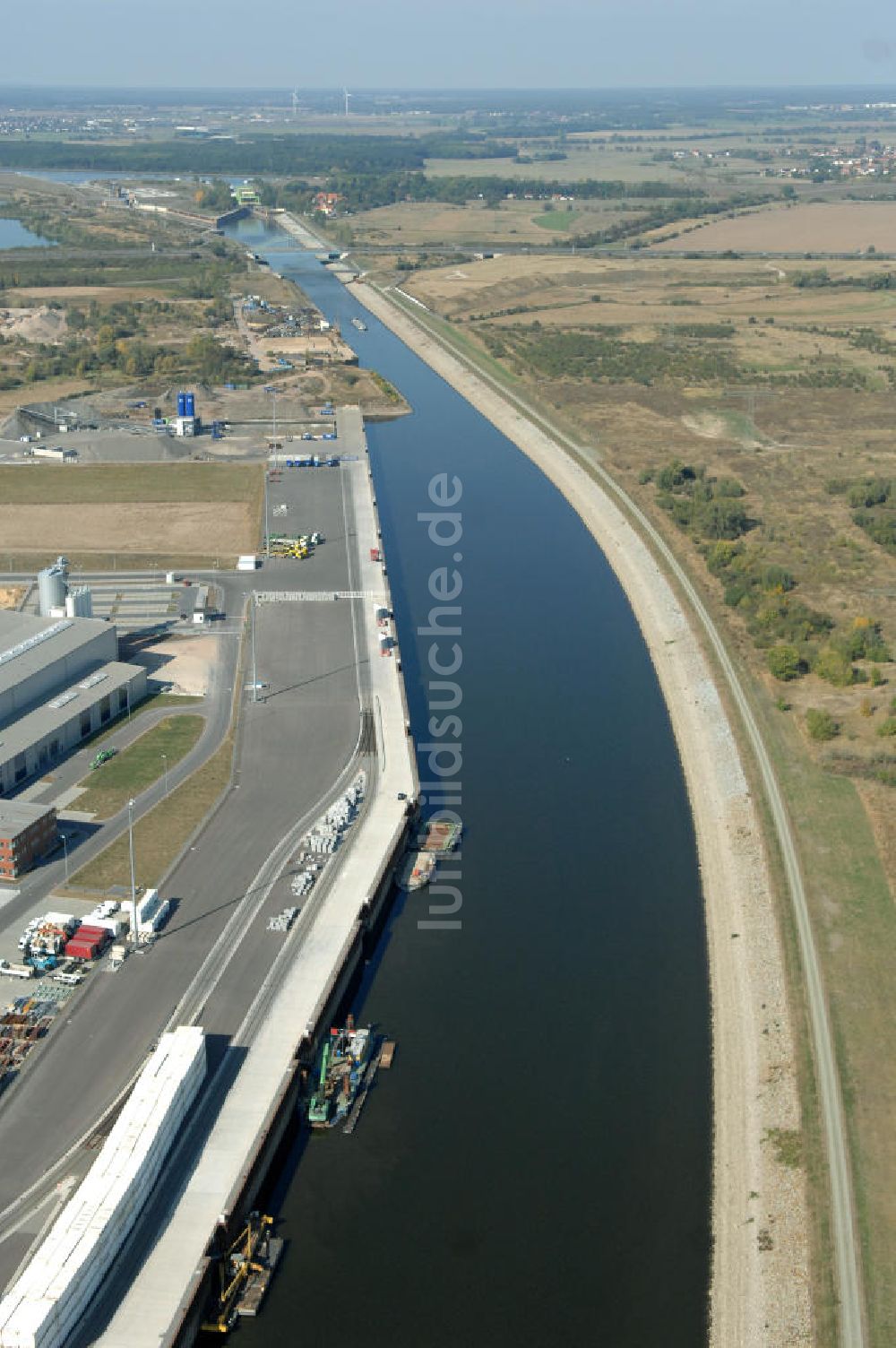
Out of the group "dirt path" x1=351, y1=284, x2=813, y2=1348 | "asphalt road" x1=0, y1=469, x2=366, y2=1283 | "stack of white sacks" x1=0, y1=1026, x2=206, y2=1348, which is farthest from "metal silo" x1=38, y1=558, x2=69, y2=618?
"stack of white sacks" x1=0, y1=1026, x2=206, y2=1348

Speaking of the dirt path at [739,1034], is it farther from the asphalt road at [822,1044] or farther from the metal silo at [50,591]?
the metal silo at [50,591]

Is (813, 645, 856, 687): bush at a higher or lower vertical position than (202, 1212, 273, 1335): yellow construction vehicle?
higher

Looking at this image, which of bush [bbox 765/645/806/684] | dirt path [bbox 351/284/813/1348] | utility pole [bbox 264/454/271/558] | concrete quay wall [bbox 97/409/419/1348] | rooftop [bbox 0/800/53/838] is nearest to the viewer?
concrete quay wall [bbox 97/409/419/1348]

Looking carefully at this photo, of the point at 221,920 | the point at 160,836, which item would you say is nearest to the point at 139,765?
the point at 160,836

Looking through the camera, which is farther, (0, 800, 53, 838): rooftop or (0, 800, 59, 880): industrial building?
(0, 800, 53, 838): rooftop

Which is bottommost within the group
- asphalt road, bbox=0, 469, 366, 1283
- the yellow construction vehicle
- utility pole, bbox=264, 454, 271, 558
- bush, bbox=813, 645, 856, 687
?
the yellow construction vehicle
